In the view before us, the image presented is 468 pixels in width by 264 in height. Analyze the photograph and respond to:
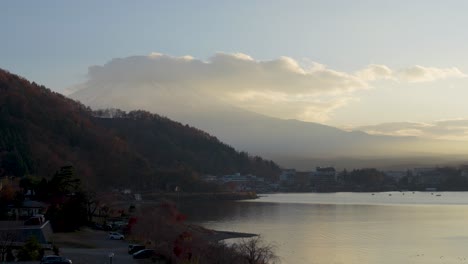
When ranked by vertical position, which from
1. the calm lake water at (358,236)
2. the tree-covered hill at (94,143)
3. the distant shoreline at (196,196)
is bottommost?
the calm lake water at (358,236)

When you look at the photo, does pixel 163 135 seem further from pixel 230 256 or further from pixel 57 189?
pixel 230 256

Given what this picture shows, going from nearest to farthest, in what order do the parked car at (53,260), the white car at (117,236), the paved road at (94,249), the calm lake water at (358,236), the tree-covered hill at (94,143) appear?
the parked car at (53,260), the paved road at (94,249), the calm lake water at (358,236), the white car at (117,236), the tree-covered hill at (94,143)

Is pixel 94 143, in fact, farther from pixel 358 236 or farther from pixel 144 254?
pixel 144 254

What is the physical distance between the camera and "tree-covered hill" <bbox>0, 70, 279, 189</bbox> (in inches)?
1313

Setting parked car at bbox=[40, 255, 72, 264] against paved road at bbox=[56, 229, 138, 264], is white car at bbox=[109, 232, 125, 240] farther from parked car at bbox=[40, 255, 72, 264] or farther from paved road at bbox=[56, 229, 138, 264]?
parked car at bbox=[40, 255, 72, 264]

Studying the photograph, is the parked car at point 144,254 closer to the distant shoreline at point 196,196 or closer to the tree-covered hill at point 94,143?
the tree-covered hill at point 94,143

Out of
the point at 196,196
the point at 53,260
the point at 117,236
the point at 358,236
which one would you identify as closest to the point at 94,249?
the point at 117,236

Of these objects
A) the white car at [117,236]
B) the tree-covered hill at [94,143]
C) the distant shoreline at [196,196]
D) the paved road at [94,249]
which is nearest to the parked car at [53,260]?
the paved road at [94,249]

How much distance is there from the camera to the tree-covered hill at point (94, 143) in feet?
109

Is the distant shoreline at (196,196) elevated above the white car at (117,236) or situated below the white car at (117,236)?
above

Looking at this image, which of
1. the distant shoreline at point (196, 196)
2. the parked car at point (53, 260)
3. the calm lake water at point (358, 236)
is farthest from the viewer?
the distant shoreline at point (196, 196)

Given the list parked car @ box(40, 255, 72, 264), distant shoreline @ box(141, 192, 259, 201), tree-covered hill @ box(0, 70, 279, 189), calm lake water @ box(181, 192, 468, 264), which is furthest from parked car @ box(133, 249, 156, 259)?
distant shoreline @ box(141, 192, 259, 201)

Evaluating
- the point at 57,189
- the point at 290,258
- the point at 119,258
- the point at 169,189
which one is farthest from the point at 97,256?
the point at 169,189

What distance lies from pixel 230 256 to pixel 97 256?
2175mm
